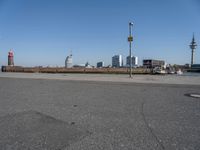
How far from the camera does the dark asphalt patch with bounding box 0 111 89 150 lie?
2.88 m

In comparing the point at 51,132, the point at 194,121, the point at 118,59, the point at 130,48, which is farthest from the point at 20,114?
the point at 118,59

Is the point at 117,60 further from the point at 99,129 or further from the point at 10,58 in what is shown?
the point at 99,129

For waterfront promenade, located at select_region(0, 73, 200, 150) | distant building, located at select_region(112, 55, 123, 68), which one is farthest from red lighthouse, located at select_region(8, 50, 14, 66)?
distant building, located at select_region(112, 55, 123, 68)

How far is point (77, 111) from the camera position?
518cm

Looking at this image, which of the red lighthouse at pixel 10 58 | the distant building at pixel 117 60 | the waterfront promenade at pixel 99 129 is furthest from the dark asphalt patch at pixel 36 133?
the distant building at pixel 117 60

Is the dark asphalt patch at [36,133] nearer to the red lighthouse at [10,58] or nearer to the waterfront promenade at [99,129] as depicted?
the waterfront promenade at [99,129]

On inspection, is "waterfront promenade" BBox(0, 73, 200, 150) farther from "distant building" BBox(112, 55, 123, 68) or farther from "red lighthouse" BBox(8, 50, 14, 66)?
"distant building" BBox(112, 55, 123, 68)

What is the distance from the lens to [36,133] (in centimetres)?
339

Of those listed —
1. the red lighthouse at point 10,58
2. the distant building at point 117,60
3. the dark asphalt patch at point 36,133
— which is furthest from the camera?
the distant building at point 117,60

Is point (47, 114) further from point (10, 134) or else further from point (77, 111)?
point (10, 134)

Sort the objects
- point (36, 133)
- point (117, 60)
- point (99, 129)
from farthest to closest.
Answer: point (117, 60) → point (99, 129) → point (36, 133)

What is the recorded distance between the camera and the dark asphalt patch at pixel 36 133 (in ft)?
9.46

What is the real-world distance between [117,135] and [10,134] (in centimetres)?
240

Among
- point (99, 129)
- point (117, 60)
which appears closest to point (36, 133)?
point (99, 129)
